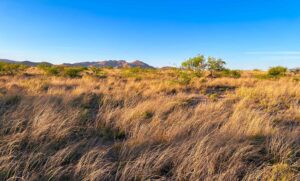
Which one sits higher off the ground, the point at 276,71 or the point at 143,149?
the point at 276,71

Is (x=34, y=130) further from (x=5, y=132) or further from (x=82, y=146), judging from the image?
(x=82, y=146)

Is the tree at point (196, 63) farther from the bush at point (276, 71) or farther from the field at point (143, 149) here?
the field at point (143, 149)

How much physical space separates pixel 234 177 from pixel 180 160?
29.0 inches

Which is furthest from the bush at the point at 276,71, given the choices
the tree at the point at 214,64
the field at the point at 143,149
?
the field at the point at 143,149

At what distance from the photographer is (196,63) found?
21656 mm

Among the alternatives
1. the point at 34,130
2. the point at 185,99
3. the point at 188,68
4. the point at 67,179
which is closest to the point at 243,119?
the point at 185,99

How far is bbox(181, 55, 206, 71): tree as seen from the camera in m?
21.4

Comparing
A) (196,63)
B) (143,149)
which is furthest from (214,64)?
(143,149)

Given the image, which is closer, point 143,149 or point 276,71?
point 143,149

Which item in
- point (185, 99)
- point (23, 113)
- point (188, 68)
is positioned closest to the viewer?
point (23, 113)

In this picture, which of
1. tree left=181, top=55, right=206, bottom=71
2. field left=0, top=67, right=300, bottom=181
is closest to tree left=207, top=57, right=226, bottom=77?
tree left=181, top=55, right=206, bottom=71

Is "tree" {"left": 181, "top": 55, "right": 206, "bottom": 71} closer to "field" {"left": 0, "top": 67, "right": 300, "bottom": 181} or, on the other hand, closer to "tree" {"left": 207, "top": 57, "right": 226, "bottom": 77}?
"tree" {"left": 207, "top": 57, "right": 226, "bottom": 77}

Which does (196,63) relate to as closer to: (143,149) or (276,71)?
(276,71)

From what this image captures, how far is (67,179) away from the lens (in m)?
2.55
